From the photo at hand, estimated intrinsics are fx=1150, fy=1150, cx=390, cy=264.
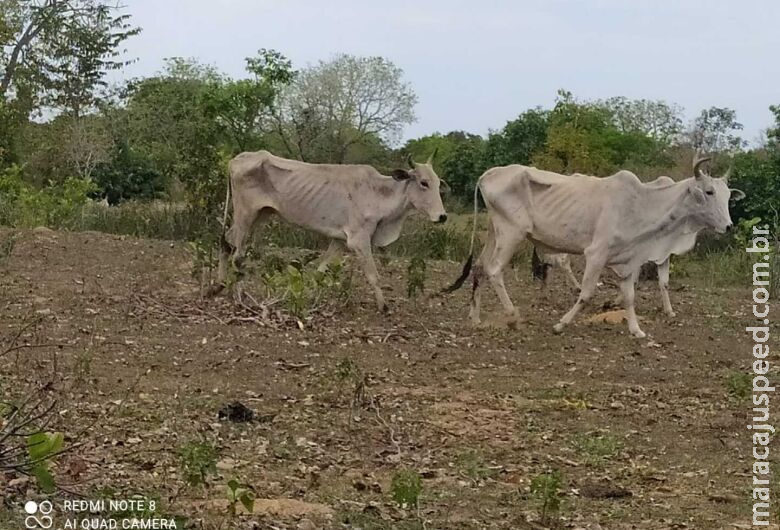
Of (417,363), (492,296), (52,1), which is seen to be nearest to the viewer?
(417,363)

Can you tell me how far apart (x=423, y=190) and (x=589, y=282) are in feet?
5.47

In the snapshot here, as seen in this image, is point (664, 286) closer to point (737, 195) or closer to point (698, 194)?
point (698, 194)

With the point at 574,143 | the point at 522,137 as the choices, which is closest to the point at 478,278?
the point at 574,143

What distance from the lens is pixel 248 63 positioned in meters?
26.6

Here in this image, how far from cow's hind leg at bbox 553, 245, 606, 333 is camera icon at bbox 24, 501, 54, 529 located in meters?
5.33

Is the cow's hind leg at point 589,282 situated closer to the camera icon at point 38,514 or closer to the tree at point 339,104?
the camera icon at point 38,514

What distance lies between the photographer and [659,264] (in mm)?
9344

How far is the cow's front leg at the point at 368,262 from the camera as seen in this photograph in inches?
351

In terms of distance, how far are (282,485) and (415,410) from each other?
152cm

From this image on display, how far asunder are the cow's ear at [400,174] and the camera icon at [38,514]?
19.5ft

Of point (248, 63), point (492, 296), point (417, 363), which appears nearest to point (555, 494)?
point (417, 363)

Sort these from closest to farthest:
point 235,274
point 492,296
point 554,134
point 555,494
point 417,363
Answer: point 555,494, point 417,363, point 235,274, point 492,296, point 554,134

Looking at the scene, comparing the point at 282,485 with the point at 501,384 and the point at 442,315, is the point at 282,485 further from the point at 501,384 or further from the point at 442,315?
the point at 442,315

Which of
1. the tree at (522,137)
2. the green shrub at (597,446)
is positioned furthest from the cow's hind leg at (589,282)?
the tree at (522,137)
